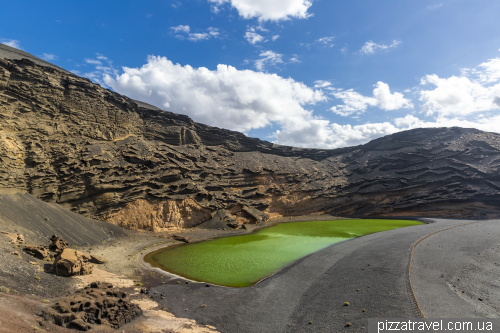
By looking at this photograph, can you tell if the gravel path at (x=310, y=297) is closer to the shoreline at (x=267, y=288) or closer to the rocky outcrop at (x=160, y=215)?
the shoreline at (x=267, y=288)

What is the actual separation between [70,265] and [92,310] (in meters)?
5.16

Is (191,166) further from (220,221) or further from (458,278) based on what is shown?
(458,278)

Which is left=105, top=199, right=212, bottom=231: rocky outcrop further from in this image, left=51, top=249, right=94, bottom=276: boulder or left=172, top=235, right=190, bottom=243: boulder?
left=51, top=249, right=94, bottom=276: boulder

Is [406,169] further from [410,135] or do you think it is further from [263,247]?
[263,247]

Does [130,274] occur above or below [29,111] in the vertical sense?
below

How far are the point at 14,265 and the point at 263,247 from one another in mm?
16834

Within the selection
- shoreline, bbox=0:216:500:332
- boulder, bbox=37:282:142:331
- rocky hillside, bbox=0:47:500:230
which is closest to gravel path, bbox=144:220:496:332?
shoreline, bbox=0:216:500:332

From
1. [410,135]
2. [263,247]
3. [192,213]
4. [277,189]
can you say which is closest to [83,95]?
[192,213]

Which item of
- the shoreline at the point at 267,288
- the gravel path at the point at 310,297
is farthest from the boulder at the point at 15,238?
the gravel path at the point at 310,297

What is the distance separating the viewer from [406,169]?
153 ft

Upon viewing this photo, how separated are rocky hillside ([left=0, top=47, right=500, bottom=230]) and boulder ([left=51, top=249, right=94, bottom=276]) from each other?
12.8 m

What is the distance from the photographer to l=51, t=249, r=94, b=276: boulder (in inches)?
473

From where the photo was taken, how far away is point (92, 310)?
8336 millimetres

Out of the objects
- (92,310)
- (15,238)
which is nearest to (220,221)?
(15,238)
